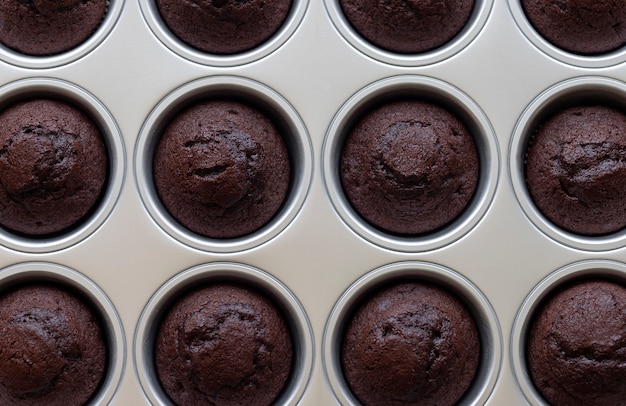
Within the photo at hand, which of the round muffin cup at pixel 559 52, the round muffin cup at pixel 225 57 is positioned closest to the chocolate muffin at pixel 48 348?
the round muffin cup at pixel 225 57

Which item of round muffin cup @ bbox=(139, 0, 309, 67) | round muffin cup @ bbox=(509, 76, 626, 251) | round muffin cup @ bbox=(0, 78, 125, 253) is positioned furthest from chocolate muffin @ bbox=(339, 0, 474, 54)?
round muffin cup @ bbox=(0, 78, 125, 253)

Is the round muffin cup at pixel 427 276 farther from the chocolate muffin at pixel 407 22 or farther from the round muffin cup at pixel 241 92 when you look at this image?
the chocolate muffin at pixel 407 22

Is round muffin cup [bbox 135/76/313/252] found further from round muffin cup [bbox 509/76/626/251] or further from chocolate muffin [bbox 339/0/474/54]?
round muffin cup [bbox 509/76/626/251]

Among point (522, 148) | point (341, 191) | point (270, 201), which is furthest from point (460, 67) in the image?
point (270, 201)

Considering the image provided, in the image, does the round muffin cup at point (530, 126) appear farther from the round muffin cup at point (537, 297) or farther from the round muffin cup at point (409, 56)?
the round muffin cup at point (409, 56)

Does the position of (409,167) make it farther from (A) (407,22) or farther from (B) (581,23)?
(B) (581,23)

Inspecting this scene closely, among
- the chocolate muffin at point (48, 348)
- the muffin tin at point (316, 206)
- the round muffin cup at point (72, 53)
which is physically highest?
the round muffin cup at point (72, 53)

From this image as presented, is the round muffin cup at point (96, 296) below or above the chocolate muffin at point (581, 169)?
below
